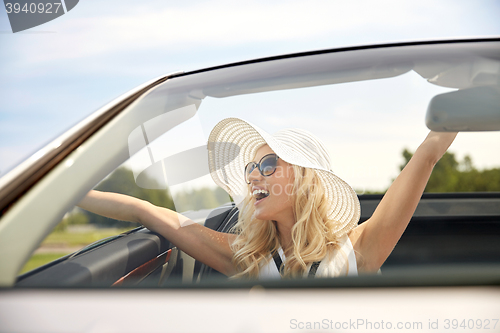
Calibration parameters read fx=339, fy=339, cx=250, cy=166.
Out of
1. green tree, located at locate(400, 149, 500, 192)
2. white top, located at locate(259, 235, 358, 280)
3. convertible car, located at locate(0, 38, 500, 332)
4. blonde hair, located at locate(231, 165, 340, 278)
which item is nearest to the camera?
convertible car, located at locate(0, 38, 500, 332)

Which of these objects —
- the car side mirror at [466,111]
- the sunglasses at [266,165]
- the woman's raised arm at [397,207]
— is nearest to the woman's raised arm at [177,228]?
the sunglasses at [266,165]

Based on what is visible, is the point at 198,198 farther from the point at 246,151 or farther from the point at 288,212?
the point at 288,212

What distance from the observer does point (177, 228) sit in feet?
3.89

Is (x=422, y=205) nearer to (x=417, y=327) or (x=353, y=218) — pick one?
(x=353, y=218)

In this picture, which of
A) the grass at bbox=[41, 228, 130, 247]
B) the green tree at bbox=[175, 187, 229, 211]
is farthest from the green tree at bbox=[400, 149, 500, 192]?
the grass at bbox=[41, 228, 130, 247]

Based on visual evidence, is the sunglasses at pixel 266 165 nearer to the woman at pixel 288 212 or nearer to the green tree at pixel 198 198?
the woman at pixel 288 212

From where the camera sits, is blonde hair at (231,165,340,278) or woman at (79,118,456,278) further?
blonde hair at (231,165,340,278)

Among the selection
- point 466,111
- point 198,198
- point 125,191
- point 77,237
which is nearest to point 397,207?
point 466,111

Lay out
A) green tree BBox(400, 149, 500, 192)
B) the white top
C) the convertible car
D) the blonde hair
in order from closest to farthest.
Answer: the convertible car → the white top → the blonde hair → green tree BBox(400, 149, 500, 192)

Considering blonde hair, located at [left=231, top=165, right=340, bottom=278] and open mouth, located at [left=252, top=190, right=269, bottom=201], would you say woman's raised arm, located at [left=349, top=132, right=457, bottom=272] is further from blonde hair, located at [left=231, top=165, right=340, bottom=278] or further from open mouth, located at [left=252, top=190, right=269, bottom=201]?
open mouth, located at [left=252, top=190, right=269, bottom=201]

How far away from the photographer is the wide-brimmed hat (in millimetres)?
1192

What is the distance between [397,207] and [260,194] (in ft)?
1.74

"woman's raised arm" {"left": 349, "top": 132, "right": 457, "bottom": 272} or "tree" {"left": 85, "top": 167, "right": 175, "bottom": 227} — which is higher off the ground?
"tree" {"left": 85, "top": 167, "right": 175, "bottom": 227}

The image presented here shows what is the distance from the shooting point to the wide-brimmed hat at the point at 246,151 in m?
1.19
